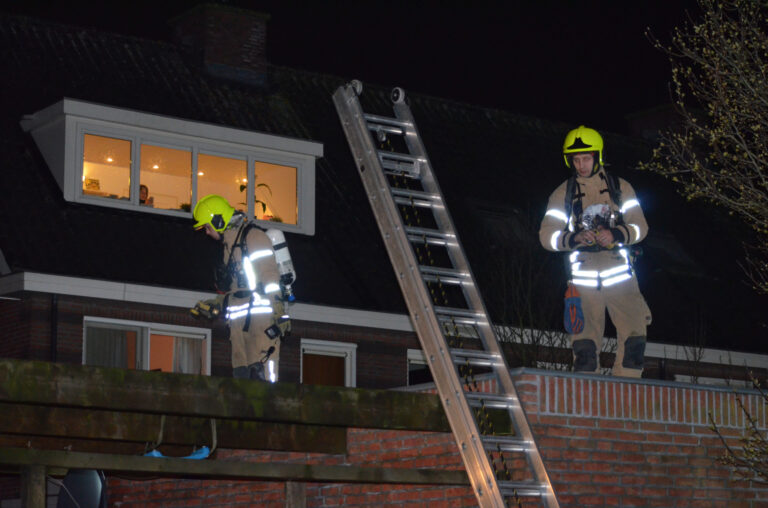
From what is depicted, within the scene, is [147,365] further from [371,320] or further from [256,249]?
[256,249]

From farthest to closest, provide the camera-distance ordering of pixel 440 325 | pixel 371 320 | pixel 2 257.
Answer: pixel 371 320 → pixel 2 257 → pixel 440 325

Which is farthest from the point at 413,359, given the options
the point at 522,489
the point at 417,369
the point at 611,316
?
the point at 522,489

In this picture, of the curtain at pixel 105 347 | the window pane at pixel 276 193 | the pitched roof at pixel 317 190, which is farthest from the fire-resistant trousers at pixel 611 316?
the window pane at pixel 276 193

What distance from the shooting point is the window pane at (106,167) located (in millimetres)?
20312

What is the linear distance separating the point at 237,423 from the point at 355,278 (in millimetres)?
10466

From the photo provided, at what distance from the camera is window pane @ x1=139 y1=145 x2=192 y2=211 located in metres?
20.8

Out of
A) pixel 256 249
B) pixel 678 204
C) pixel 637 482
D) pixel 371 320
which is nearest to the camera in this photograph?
pixel 637 482

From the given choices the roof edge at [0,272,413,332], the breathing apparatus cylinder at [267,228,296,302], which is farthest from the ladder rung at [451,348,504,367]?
the roof edge at [0,272,413,332]

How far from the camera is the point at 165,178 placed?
20984 mm

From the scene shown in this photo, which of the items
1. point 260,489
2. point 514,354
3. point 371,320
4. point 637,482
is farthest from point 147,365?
point 637,482

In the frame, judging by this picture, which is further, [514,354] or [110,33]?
[110,33]

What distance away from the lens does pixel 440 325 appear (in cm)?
958

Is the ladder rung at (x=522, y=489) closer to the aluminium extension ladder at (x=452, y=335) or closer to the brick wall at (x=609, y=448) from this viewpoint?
the aluminium extension ladder at (x=452, y=335)

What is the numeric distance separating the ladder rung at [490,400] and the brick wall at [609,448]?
1.18 feet
